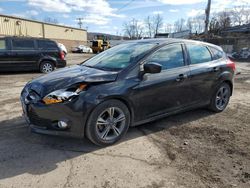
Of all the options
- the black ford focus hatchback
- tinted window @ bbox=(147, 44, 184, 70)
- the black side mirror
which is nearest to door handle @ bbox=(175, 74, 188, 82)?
the black ford focus hatchback

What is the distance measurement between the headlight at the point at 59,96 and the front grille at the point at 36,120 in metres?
0.28

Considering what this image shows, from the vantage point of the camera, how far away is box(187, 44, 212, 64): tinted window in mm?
5277

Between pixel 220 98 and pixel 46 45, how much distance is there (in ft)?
30.3

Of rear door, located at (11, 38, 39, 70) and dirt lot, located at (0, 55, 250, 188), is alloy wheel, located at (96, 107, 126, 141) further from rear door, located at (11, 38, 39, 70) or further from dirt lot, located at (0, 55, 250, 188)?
rear door, located at (11, 38, 39, 70)

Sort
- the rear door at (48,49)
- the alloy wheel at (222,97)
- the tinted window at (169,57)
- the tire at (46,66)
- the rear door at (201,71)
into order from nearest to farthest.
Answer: the tinted window at (169,57) → the rear door at (201,71) → the alloy wheel at (222,97) → the rear door at (48,49) → the tire at (46,66)

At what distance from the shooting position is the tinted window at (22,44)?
11940mm

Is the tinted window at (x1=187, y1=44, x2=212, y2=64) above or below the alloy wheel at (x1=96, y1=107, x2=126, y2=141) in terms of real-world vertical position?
above

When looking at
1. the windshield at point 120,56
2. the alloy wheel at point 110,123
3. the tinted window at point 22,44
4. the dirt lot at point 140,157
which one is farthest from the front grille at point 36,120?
the tinted window at point 22,44

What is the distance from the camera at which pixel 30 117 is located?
4.05 m

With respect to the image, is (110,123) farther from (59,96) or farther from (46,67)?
(46,67)

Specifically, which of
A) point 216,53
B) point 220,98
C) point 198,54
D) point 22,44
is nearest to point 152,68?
point 198,54

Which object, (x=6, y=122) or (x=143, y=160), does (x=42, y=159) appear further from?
(x=6, y=122)

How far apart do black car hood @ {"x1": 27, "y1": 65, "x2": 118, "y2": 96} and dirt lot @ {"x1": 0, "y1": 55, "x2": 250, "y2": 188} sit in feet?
3.01

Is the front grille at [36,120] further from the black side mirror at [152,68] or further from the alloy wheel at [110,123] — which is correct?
the black side mirror at [152,68]
